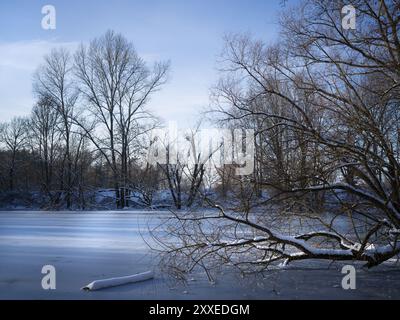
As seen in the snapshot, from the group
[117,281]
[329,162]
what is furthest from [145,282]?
[329,162]

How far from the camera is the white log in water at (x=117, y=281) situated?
6133 millimetres

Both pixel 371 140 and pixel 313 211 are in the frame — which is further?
pixel 313 211

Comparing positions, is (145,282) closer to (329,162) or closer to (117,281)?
Result: (117,281)

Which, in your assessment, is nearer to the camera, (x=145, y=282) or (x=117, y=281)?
(x=117, y=281)

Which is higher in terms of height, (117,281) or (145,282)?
(117,281)

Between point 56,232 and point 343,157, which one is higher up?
point 343,157

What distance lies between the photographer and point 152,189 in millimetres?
7898

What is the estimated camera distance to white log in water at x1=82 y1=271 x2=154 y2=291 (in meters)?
6.13

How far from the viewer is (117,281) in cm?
641
